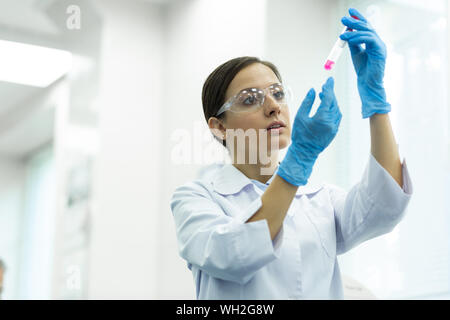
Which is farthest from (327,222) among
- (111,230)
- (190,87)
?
(111,230)

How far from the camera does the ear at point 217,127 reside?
1.28 meters

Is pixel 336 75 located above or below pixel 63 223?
above

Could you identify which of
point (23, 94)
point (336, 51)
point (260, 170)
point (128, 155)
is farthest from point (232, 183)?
point (23, 94)

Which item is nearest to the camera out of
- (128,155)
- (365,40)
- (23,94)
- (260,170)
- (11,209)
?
(365,40)

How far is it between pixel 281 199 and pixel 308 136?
0.37ft

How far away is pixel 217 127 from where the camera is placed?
129cm

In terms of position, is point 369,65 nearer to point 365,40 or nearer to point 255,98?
point 365,40

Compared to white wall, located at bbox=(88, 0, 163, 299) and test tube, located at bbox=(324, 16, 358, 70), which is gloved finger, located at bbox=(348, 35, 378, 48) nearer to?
test tube, located at bbox=(324, 16, 358, 70)

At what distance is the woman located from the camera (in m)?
0.92

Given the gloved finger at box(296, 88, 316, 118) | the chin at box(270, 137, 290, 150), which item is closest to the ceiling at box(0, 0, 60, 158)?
the chin at box(270, 137, 290, 150)

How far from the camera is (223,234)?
2.97ft
